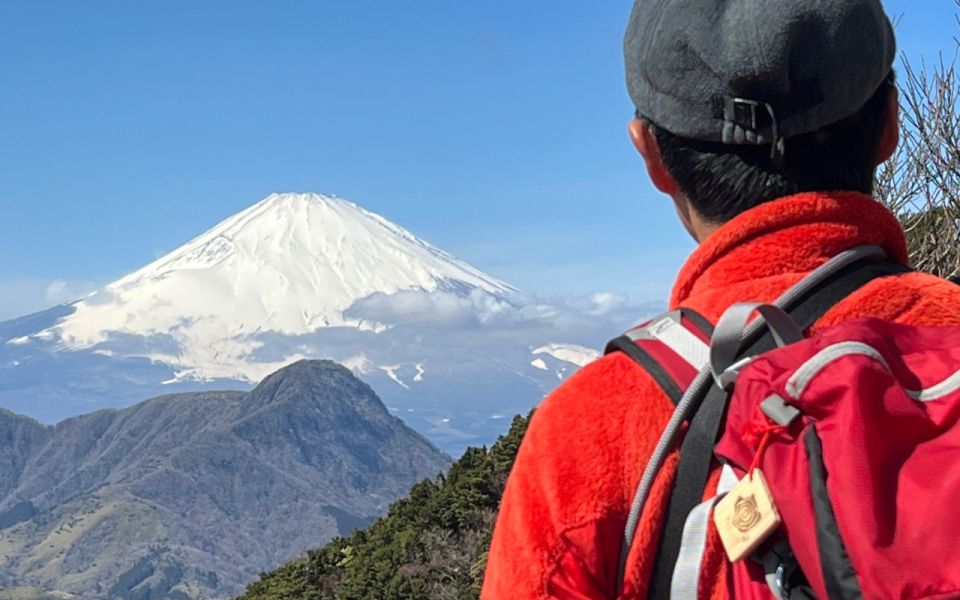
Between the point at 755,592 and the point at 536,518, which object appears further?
the point at 536,518

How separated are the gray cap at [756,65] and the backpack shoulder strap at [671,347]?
0.27m

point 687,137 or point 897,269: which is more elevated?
point 687,137

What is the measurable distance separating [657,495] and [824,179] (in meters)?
0.54

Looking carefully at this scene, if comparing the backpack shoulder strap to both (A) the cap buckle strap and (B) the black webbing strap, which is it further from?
(A) the cap buckle strap

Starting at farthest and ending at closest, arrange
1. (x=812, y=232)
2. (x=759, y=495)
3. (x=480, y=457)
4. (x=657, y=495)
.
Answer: (x=480, y=457) → (x=812, y=232) → (x=657, y=495) → (x=759, y=495)

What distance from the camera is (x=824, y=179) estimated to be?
1816 millimetres

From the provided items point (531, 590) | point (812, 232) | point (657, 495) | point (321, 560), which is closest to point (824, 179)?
point (812, 232)

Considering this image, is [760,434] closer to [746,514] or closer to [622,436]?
[746,514]

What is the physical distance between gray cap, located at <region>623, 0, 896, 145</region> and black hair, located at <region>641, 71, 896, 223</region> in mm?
32

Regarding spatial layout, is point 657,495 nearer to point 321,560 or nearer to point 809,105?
point 809,105

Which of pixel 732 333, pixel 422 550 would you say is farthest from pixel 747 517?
pixel 422 550

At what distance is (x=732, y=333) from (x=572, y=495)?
10.8 inches

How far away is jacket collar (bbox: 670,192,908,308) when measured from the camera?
5.74 ft

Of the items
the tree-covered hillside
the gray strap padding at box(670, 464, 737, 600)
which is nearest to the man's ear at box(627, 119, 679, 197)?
the gray strap padding at box(670, 464, 737, 600)
